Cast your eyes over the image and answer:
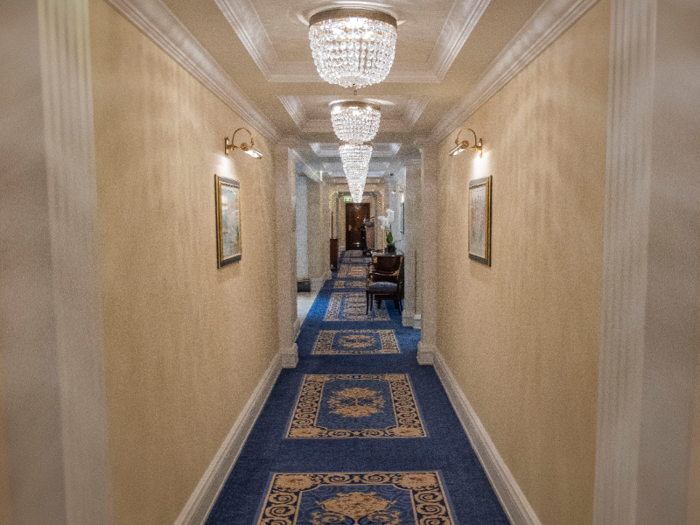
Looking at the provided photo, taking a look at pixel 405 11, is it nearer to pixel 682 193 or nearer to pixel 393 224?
pixel 682 193

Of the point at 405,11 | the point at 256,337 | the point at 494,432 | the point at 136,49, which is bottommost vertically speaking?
the point at 494,432

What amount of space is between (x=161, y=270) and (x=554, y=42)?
6.56ft

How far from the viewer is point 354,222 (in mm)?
23828

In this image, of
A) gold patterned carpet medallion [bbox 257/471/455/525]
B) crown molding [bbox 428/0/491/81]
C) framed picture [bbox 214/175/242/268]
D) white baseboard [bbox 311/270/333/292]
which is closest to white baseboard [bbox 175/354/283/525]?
gold patterned carpet medallion [bbox 257/471/455/525]

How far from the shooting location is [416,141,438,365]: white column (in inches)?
234

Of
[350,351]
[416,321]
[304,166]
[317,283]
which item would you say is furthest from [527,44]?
[317,283]

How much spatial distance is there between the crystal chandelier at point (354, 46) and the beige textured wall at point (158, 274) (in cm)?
75

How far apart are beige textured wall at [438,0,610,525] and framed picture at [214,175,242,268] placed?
1743 millimetres

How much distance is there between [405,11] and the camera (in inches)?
97.4

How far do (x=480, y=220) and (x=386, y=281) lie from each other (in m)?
5.40

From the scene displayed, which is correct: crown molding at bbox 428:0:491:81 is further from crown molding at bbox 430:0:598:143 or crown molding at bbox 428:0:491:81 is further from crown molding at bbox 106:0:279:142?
A: crown molding at bbox 106:0:279:142

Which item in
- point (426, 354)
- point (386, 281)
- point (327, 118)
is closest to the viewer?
point (327, 118)

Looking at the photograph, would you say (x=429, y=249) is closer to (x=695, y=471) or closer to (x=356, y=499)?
(x=356, y=499)

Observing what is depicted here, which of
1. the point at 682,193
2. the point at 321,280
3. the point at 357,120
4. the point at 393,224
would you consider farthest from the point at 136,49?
the point at 393,224
